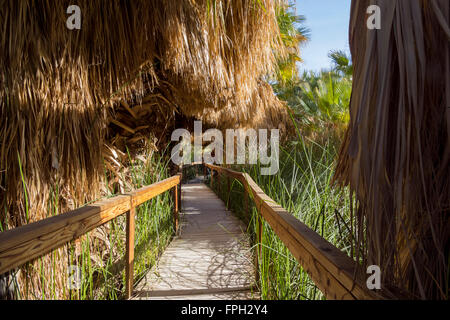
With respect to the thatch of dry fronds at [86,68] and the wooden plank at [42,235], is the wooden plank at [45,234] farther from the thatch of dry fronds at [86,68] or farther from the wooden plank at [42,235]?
the thatch of dry fronds at [86,68]

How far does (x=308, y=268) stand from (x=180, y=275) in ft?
5.49

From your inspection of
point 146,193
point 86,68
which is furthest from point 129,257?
point 86,68

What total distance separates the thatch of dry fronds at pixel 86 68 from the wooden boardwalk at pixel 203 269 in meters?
0.89

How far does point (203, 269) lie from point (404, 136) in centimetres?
218

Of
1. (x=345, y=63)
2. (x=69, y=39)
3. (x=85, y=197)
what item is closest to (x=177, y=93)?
(x=69, y=39)

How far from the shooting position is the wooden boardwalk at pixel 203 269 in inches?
73.6

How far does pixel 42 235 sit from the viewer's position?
2.59 ft

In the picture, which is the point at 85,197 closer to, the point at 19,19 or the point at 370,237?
the point at 19,19

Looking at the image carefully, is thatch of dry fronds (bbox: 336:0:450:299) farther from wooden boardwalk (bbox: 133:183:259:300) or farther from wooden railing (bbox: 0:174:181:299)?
wooden boardwalk (bbox: 133:183:259:300)

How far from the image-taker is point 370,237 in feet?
1.63

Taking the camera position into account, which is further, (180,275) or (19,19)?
(180,275)

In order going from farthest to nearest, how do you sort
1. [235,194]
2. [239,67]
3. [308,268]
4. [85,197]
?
[235,194], [239,67], [85,197], [308,268]

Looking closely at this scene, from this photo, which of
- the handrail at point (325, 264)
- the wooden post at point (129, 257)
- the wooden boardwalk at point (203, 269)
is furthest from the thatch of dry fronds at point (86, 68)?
the handrail at point (325, 264)

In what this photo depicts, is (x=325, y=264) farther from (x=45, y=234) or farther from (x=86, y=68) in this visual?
(x=86, y=68)
